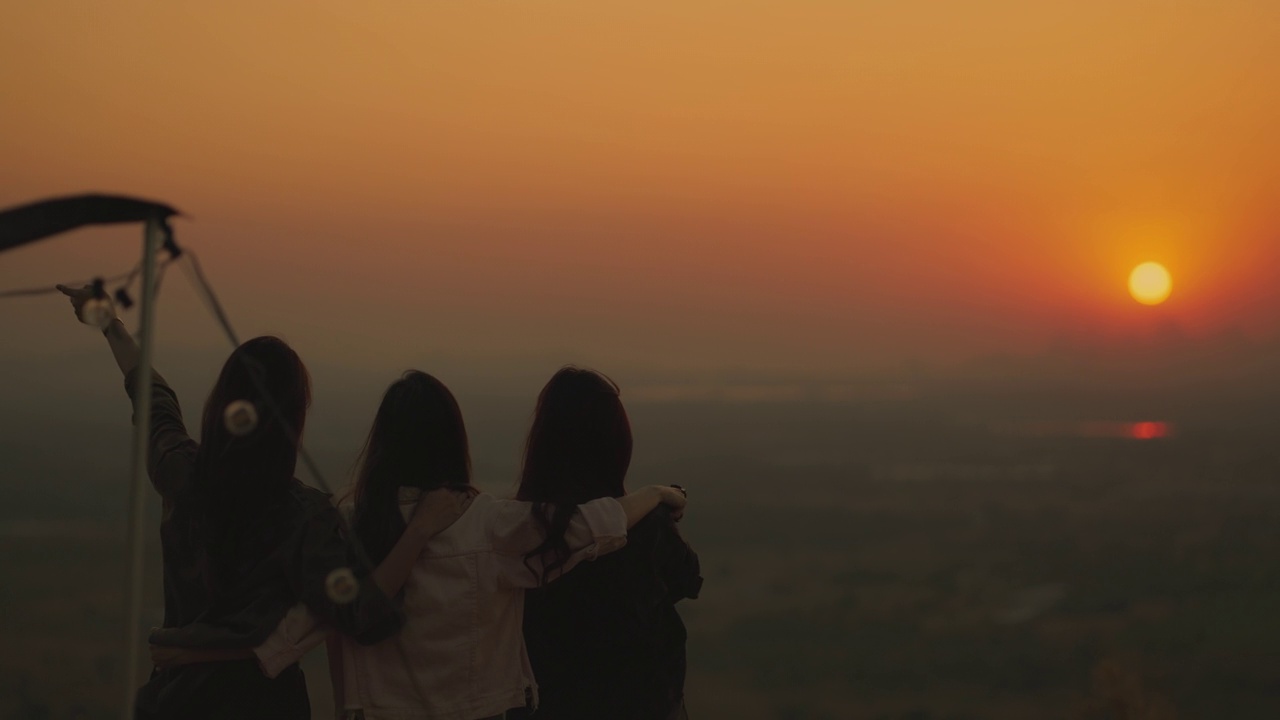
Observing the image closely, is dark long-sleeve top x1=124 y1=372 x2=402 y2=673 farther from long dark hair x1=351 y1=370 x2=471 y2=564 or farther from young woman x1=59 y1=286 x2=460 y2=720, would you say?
long dark hair x1=351 y1=370 x2=471 y2=564

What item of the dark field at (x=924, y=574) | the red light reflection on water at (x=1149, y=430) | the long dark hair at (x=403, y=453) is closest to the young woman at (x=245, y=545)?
the long dark hair at (x=403, y=453)

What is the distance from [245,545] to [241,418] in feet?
1.45

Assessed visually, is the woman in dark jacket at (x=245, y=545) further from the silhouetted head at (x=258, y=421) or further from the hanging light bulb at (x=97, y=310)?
the hanging light bulb at (x=97, y=310)

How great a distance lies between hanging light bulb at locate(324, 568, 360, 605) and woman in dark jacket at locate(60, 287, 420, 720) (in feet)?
0.11

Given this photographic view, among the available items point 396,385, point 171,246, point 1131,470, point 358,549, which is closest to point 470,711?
point 358,549

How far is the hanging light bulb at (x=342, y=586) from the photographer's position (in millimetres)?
2637

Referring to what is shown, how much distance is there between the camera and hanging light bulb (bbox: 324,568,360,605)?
264 centimetres

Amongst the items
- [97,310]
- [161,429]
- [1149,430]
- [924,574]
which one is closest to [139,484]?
[97,310]

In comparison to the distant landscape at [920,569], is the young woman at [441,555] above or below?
above

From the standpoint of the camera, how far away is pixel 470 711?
3.04m

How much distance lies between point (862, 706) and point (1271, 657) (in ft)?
60.8

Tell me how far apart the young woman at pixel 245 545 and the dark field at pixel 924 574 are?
18821mm

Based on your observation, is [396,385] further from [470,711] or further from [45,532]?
[45,532]

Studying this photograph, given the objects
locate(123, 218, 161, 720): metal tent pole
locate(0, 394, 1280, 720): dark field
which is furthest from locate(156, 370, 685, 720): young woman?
locate(0, 394, 1280, 720): dark field
